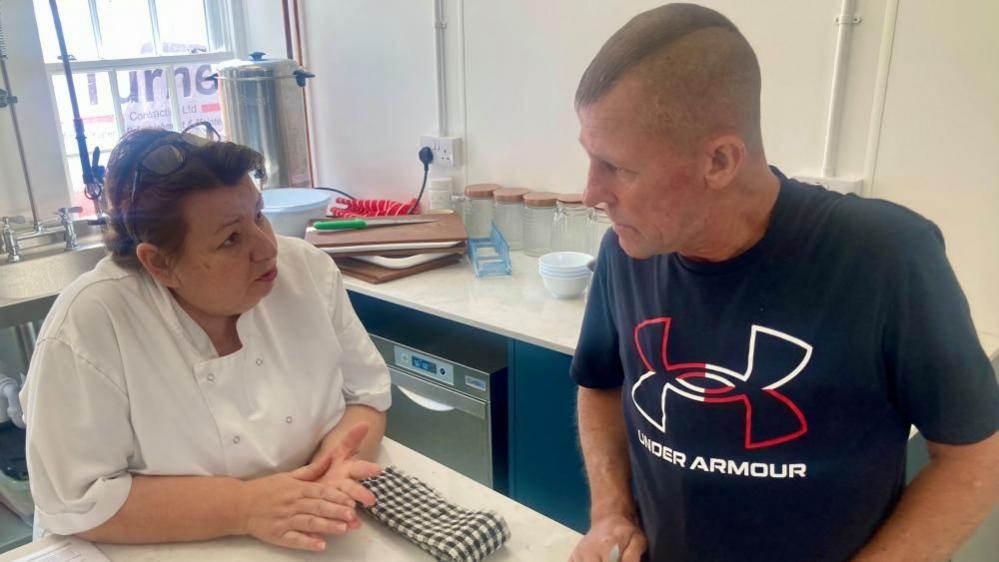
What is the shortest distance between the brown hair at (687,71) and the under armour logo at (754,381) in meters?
0.26

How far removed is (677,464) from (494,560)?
0.94 feet

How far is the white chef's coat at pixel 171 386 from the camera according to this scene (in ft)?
3.49

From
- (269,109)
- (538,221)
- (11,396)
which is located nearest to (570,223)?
(538,221)

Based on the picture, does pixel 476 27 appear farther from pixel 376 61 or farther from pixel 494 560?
pixel 494 560

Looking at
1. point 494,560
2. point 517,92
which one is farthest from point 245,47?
point 494,560

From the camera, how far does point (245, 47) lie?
3285 mm

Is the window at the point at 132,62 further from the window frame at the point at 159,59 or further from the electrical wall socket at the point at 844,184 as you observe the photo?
the electrical wall socket at the point at 844,184

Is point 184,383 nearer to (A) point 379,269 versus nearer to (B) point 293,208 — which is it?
(A) point 379,269

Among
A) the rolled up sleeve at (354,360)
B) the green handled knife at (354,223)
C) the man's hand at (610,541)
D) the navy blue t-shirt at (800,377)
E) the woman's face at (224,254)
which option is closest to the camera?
the navy blue t-shirt at (800,377)

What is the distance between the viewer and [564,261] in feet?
6.78

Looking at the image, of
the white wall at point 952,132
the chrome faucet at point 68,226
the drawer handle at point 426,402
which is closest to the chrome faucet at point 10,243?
the chrome faucet at point 68,226

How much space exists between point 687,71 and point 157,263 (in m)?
0.81

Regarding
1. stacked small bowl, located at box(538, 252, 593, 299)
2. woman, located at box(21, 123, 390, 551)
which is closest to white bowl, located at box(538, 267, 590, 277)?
stacked small bowl, located at box(538, 252, 593, 299)

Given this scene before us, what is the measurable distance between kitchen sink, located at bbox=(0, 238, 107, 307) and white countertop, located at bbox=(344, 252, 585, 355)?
90 centimetres
